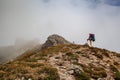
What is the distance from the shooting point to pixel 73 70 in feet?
118

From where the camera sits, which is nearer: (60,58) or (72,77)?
(72,77)

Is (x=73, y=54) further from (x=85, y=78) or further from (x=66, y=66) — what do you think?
(x=85, y=78)

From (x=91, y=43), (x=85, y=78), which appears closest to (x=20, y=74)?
(x=85, y=78)

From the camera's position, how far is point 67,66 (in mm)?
37625

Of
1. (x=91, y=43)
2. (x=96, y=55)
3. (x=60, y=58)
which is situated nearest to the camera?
(x=60, y=58)

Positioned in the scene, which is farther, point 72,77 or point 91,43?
point 91,43

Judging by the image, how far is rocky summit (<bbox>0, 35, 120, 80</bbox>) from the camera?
33.2 m

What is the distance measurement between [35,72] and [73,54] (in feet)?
37.2

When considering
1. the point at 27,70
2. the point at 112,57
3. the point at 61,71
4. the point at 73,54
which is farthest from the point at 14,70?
the point at 112,57

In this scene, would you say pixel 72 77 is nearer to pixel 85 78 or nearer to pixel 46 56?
pixel 85 78

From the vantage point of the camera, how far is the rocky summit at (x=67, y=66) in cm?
3322

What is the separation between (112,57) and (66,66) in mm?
12677

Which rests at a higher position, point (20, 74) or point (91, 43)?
point (91, 43)

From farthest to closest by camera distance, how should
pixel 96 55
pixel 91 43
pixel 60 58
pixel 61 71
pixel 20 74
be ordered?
pixel 91 43 → pixel 96 55 → pixel 60 58 → pixel 61 71 → pixel 20 74
